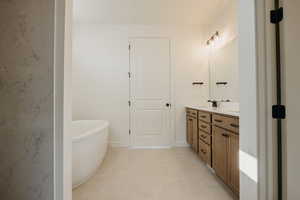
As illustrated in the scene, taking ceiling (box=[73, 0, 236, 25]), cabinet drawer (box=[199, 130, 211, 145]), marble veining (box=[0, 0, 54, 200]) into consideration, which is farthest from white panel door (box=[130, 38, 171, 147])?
marble veining (box=[0, 0, 54, 200])

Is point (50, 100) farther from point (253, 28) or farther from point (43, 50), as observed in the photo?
point (253, 28)

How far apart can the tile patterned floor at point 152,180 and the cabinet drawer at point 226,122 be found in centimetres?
72

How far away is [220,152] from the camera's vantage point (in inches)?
81.1

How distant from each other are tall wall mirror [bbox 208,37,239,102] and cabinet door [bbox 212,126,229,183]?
0.86 meters

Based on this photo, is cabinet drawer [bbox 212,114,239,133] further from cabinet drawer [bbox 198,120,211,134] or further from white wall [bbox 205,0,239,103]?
white wall [bbox 205,0,239,103]

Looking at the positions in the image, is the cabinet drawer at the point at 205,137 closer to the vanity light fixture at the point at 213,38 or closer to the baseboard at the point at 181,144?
the baseboard at the point at 181,144

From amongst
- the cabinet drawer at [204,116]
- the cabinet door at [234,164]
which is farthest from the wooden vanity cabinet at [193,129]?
the cabinet door at [234,164]

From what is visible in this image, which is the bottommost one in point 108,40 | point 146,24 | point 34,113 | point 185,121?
point 185,121

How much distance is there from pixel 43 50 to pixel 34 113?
0.39 meters

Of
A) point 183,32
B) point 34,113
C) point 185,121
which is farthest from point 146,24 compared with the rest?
point 34,113

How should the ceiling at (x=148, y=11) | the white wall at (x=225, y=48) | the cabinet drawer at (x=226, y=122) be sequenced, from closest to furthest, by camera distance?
the cabinet drawer at (x=226, y=122) → the white wall at (x=225, y=48) → the ceiling at (x=148, y=11)

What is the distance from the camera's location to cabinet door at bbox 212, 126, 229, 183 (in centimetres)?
191

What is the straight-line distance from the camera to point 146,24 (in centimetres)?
386

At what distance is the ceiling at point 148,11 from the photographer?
303cm
